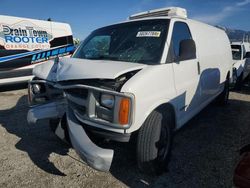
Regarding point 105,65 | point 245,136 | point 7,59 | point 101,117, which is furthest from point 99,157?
point 7,59

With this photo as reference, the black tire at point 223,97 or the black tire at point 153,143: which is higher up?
the black tire at point 153,143

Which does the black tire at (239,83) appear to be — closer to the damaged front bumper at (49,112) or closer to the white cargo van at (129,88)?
the white cargo van at (129,88)

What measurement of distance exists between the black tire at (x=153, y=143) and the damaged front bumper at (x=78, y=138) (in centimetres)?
46

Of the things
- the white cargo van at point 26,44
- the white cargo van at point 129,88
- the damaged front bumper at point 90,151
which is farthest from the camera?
the white cargo van at point 26,44

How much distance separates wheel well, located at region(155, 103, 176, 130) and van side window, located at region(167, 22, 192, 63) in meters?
0.59

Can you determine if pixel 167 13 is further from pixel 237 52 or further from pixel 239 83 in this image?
pixel 237 52

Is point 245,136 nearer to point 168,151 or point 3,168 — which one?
point 168,151

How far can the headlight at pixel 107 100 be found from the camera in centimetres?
246

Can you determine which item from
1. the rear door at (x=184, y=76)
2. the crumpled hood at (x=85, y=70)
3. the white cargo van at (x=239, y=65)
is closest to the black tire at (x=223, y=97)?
the white cargo van at (x=239, y=65)

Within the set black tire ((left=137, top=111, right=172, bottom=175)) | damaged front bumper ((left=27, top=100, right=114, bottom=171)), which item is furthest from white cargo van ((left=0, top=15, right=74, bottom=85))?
black tire ((left=137, top=111, right=172, bottom=175))

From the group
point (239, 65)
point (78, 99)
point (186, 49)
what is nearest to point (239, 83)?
point (239, 65)

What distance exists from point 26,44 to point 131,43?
21.0 feet

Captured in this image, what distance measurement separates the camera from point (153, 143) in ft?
9.07

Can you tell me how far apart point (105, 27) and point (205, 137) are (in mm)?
2592
